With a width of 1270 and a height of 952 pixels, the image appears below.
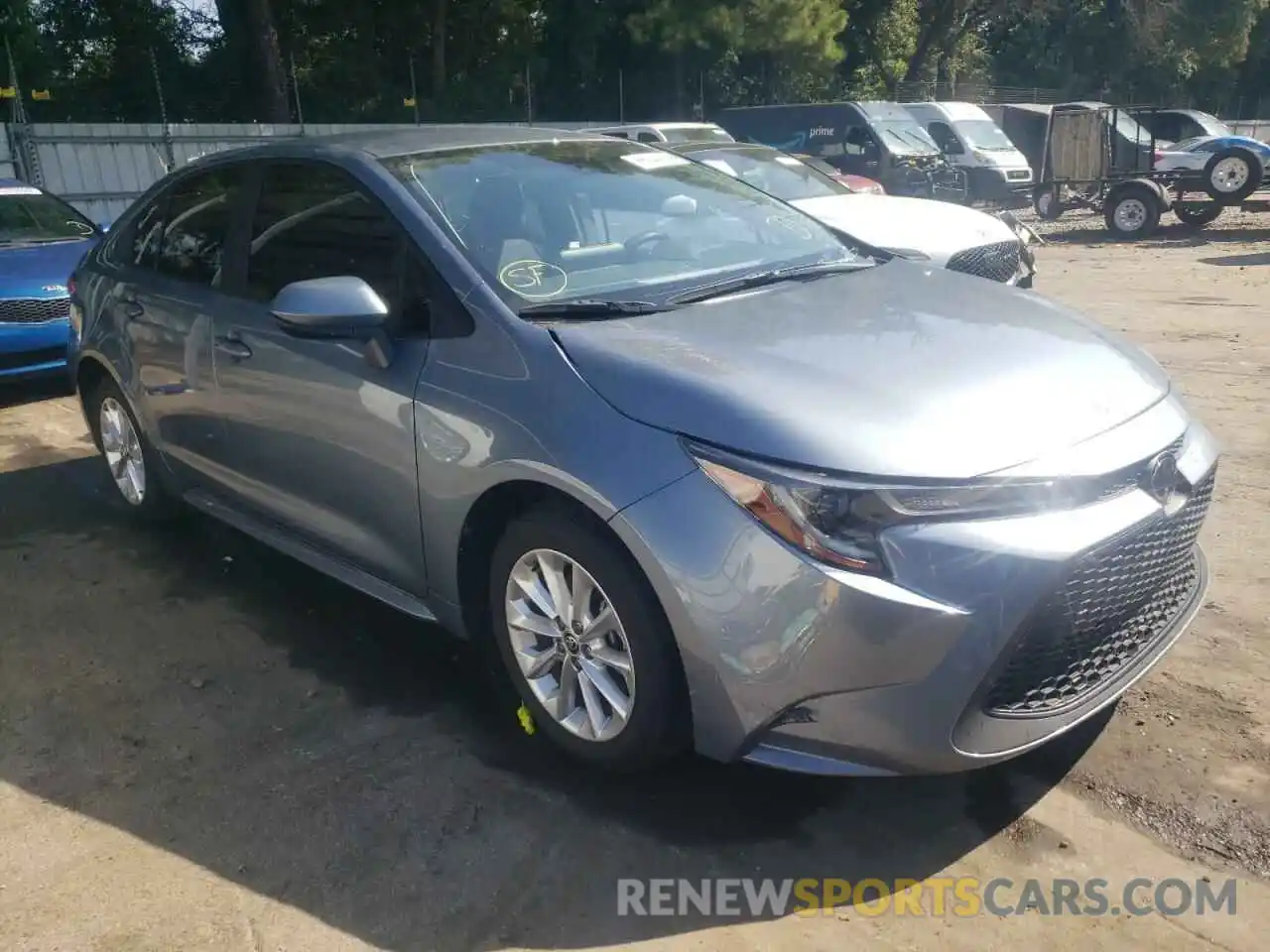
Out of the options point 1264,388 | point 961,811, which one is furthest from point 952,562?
point 1264,388

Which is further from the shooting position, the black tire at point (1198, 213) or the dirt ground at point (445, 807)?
the black tire at point (1198, 213)

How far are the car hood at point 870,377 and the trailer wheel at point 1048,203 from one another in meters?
16.6

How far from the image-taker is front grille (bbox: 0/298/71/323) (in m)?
7.21

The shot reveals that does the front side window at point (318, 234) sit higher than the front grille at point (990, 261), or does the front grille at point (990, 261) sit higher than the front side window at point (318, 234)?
the front side window at point (318, 234)

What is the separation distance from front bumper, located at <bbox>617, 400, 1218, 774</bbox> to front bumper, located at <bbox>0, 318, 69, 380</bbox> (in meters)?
6.09

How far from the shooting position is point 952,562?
235 cm

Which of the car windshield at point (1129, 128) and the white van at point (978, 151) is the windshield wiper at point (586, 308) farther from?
the white van at point (978, 151)

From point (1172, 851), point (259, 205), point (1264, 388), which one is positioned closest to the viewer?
point (1172, 851)

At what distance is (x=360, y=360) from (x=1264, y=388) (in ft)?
18.8

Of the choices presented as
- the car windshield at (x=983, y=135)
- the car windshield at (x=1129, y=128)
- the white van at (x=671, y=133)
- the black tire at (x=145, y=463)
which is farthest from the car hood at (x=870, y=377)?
the car windshield at (x=983, y=135)

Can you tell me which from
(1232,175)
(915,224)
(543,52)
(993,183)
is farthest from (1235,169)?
(543,52)

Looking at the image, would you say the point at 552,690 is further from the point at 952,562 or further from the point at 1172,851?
the point at 1172,851

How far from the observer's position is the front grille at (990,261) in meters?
7.36

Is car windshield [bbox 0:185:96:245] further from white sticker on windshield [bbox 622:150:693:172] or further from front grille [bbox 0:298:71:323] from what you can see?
white sticker on windshield [bbox 622:150:693:172]
